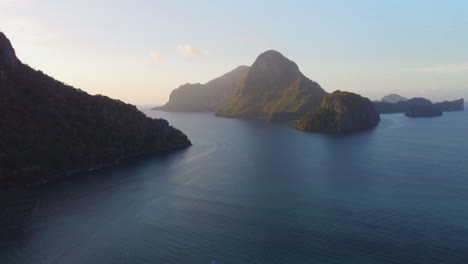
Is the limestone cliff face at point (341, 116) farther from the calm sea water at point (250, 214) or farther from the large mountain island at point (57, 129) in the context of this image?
the large mountain island at point (57, 129)

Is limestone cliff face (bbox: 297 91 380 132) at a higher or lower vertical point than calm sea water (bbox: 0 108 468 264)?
higher

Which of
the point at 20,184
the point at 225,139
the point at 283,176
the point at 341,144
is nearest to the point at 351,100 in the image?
the point at 341,144

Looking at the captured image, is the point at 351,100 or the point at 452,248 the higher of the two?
the point at 351,100

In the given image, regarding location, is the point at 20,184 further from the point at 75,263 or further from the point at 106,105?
the point at 106,105

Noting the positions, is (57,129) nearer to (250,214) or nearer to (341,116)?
(250,214)

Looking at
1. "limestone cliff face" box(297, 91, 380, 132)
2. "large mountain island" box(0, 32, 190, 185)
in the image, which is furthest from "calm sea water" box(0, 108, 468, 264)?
"limestone cliff face" box(297, 91, 380, 132)

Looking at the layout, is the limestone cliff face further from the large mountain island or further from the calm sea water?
the large mountain island
